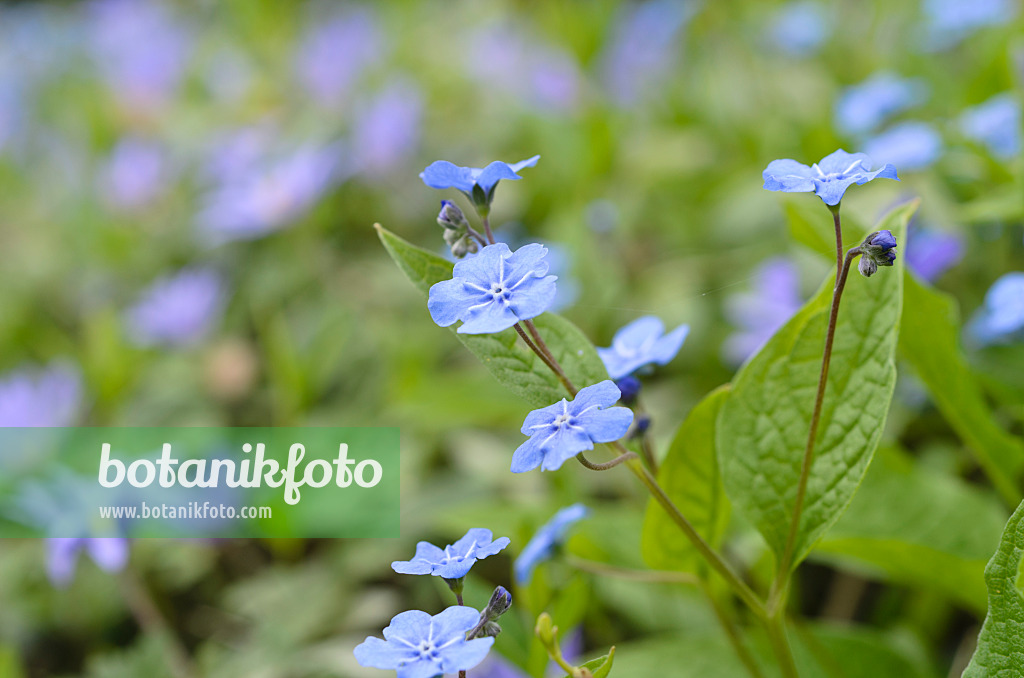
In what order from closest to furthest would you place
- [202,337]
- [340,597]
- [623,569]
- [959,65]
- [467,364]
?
[623,569]
[340,597]
[467,364]
[202,337]
[959,65]

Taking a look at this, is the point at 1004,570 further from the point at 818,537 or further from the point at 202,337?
the point at 202,337

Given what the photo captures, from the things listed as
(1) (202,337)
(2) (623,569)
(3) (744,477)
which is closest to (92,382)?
(1) (202,337)

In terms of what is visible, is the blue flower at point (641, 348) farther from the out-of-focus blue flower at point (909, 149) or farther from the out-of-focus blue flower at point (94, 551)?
the out-of-focus blue flower at point (94, 551)

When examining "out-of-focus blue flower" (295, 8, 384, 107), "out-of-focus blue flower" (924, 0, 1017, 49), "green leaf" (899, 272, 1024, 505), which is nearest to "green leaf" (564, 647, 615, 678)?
"green leaf" (899, 272, 1024, 505)

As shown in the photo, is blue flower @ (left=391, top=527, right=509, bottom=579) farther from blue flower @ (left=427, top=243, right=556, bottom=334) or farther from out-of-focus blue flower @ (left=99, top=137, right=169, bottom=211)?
out-of-focus blue flower @ (left=99, top=137, right=169, bottom=211)

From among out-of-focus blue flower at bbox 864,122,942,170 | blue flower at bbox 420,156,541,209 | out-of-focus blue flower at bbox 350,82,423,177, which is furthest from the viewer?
out-of-focus blue flower at bbox 350,82,423,177

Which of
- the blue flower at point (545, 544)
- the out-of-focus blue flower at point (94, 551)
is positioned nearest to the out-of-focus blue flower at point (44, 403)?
the out-of-focus blue flower at point (94, 551)

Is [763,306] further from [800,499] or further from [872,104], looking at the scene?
[800,499]

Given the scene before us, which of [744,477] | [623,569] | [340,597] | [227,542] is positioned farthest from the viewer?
[227,542]
